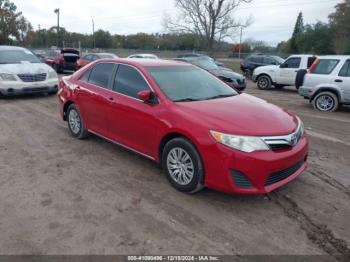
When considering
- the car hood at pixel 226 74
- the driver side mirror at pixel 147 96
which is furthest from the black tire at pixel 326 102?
the driver side mirror at pixel 147 96

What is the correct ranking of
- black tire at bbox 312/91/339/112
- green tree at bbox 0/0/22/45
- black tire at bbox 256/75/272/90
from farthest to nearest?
green tree at bbox 0/0/22/45, black tire at bbox 256/75/272/90, black tire at bbox 312/91/339/112

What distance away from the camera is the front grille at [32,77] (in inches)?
386

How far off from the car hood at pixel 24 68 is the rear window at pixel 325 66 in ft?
28.4

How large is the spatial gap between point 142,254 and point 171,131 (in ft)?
5.18

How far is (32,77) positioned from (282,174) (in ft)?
28.9

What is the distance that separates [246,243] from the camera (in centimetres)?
305

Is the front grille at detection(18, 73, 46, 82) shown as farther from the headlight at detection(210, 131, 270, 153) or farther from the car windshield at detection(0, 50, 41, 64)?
the headlight at detection(210, 131, 270, 153)

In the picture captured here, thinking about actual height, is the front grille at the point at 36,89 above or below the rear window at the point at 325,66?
below

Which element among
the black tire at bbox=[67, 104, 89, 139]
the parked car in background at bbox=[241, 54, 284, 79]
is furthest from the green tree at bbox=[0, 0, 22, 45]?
the black tire at bbox=[67, 104, 89, 139]

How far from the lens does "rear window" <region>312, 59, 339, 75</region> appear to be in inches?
374

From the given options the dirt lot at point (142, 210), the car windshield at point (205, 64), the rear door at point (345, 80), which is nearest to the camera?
the dirt lot at point (142, 210)

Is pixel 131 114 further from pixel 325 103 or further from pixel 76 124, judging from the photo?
pixel 325 103

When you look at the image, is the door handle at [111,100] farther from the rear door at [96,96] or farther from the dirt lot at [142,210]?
the dirt lot at [142,210]

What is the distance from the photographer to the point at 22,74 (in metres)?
9.77
